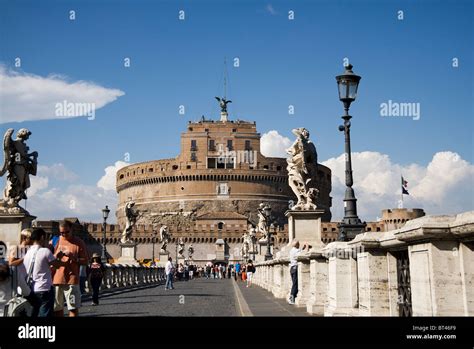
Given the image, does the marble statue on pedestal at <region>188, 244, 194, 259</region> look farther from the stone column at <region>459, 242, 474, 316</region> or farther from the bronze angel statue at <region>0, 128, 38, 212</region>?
the stone column at <region>459, 242, 474, 316</region>

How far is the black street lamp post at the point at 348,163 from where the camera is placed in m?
9.39

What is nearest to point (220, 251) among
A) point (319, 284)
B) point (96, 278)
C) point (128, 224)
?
point (128, 224)

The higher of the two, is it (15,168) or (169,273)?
(15,168)

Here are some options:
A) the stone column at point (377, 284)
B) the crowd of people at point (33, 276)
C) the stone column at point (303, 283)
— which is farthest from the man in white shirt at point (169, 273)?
the stone column at point (377, 284)

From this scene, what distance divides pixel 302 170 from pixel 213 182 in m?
65.0

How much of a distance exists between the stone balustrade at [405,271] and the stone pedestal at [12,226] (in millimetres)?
7460

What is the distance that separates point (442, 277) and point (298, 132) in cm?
943

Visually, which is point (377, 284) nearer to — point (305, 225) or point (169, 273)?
point (305, 225)

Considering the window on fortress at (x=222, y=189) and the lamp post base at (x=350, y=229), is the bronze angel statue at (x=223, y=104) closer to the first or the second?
the window on fortress at (x=222, y=189)

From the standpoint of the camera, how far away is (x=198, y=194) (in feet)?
258

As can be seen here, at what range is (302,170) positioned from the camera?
13.1 m
